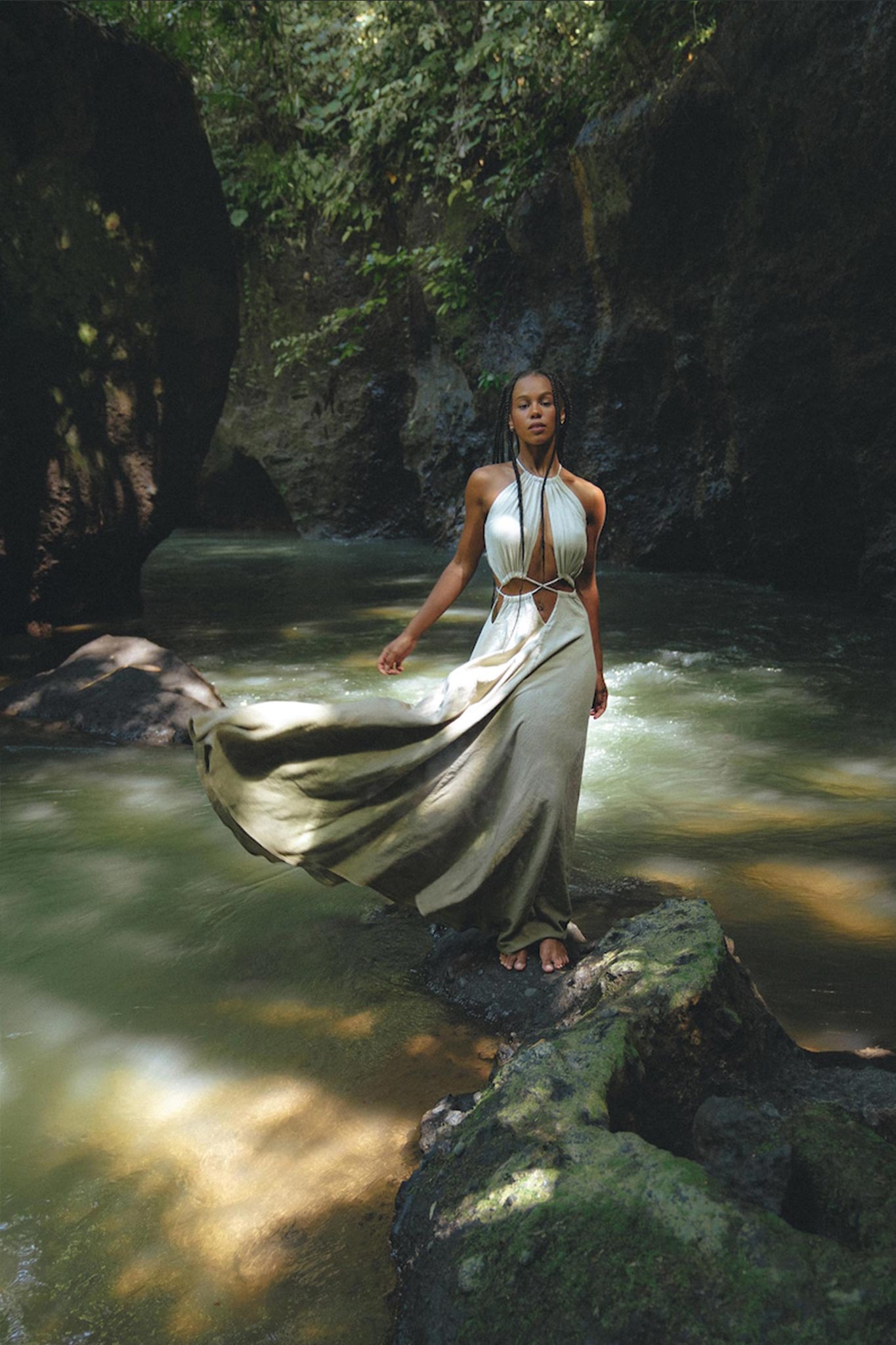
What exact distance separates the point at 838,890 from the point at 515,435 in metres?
2.07

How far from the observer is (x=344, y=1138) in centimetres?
267

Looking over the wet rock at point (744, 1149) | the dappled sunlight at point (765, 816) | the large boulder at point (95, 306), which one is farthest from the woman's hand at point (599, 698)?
the large boulder at point (95, 306)

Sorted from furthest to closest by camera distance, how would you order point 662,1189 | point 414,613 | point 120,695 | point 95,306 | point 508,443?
point 414,613 < point 95,306 < point 120,695 < point 508,443 < point 662,1189

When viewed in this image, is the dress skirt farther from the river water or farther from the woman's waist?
the river water

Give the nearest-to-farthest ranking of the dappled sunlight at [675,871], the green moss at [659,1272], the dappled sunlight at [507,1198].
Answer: the green moss at [659,1272]
the dappled sunlight at [507,1198]
the dappled sunlight at [675,871]

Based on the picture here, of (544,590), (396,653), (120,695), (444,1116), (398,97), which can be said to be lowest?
(444,1116)

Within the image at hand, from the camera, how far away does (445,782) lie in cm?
328

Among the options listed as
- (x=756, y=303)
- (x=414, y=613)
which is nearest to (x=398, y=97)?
(x=756, y=303)

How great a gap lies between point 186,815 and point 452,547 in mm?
11069

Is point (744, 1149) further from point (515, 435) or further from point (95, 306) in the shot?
point (95, 306)

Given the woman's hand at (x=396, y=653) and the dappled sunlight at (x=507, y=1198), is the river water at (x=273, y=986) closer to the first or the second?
the dappled sunlight at (x=507, y=1198)

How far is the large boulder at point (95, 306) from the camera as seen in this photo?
8.26 metres

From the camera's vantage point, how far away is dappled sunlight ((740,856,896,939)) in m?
3.74

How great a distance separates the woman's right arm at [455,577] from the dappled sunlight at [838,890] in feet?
5.38
